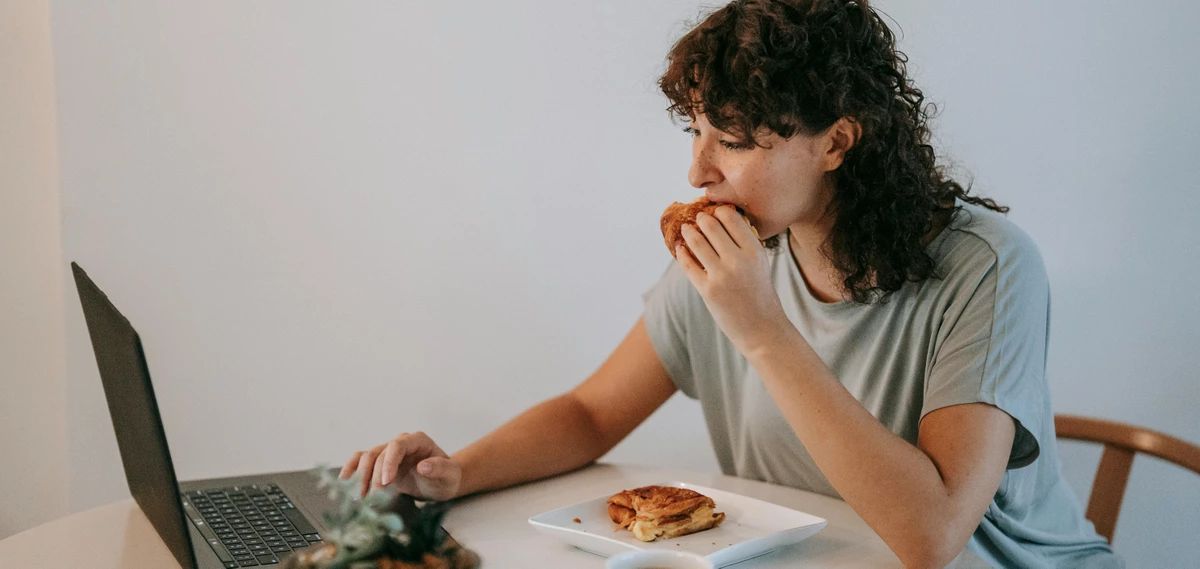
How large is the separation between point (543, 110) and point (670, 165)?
1.00 ft

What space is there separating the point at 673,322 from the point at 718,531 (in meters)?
0.48

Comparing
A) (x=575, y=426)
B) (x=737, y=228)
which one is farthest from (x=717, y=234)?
(x=575, y=426)

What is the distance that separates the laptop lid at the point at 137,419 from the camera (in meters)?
0.91

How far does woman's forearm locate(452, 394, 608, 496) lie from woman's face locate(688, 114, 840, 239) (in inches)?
16.5

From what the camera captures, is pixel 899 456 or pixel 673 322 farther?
pixel 673 322

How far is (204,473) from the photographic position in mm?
2113

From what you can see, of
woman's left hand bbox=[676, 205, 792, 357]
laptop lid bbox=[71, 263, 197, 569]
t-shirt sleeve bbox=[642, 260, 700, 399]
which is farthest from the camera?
t-shirt sleeve bbox=[642, 260, 700, 399]

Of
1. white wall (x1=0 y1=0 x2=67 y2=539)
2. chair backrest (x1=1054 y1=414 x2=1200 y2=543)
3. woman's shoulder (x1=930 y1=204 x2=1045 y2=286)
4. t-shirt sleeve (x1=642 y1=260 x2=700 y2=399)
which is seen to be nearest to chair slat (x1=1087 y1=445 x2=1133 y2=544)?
chair backrest (x1=1054 y1=414 x2=1200 y2=543)

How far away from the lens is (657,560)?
3.19 feet

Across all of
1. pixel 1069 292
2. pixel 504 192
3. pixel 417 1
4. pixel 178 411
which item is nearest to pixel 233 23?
pixel 417 1

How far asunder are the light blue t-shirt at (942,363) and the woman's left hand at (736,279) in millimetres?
229

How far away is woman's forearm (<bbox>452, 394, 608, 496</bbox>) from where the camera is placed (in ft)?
4.48

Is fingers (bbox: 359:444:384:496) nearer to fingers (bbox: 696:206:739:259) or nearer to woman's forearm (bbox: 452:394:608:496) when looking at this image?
woman's forearm (bbox: 452:394:608:496)

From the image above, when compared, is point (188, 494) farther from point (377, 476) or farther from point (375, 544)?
point (375, 544)
